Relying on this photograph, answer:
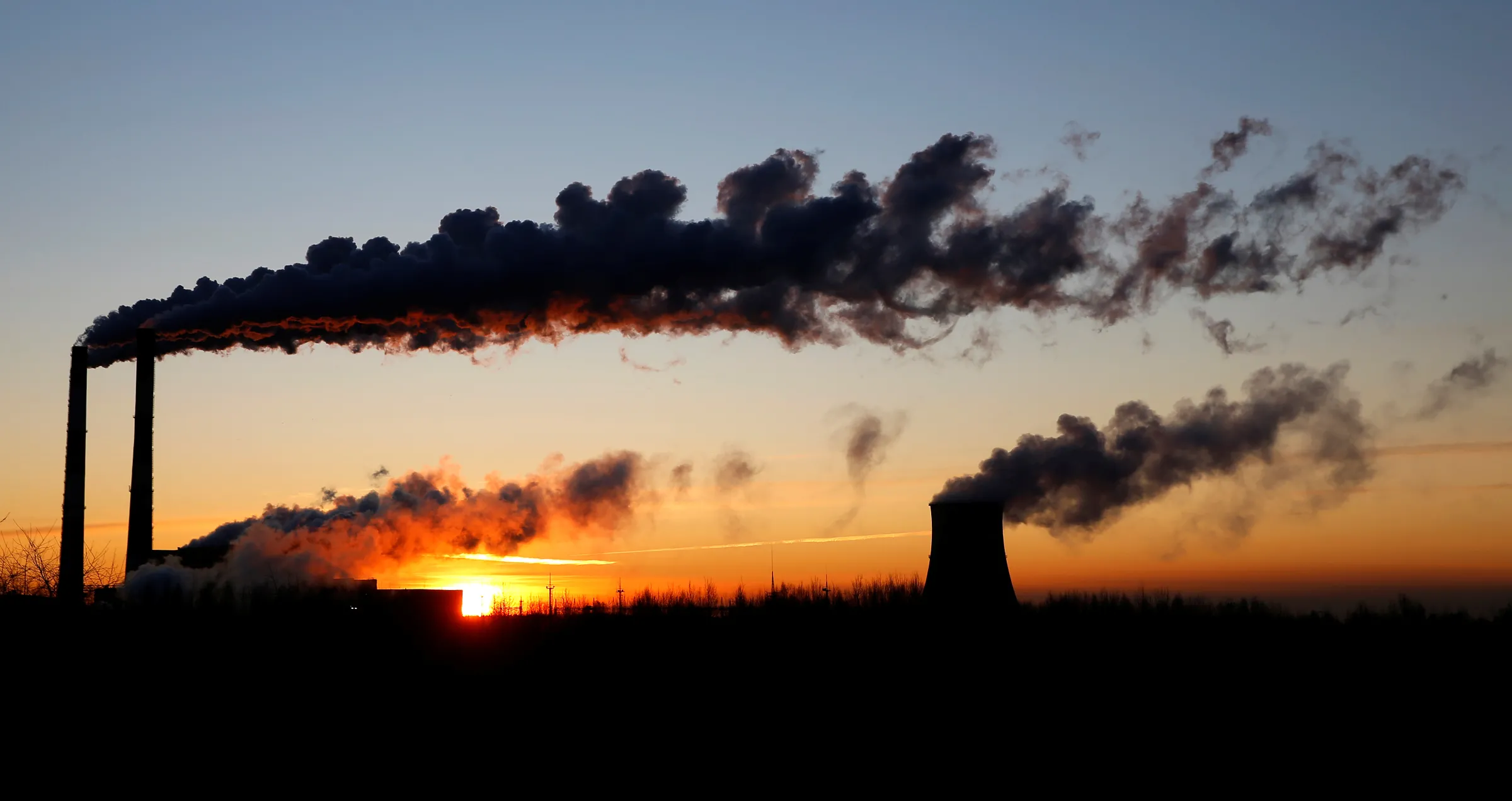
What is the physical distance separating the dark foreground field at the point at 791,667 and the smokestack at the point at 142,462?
5877 mm

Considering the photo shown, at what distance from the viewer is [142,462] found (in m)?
46.9

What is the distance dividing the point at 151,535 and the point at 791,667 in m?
24.8

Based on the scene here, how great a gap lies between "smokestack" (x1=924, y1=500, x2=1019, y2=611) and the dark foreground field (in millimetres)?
857

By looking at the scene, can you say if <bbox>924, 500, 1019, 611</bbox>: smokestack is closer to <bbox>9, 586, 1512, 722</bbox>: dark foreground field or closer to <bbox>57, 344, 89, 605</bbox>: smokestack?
<bbox>9, 586, 1512, 722</bbox>: dark foreground field

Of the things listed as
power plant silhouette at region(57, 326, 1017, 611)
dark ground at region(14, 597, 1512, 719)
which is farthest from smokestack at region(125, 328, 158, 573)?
dark ground at region(14, 597, 1512, 719)

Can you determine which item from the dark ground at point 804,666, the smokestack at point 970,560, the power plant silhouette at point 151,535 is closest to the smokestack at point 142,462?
the power plant silhouette at point 151,535

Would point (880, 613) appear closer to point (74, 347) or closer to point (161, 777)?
point (74, 347)

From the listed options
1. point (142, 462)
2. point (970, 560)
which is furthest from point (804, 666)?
point (142, 462)

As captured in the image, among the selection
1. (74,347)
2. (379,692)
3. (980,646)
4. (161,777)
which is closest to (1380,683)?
(980,646)

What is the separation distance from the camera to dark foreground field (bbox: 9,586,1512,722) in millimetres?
30859

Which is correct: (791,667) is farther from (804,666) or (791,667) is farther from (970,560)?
(970,560)

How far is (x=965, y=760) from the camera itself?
956 inches

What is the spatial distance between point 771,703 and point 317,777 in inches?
492

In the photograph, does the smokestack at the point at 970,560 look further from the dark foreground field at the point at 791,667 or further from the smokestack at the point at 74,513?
the smokestack at the point at 74,513
